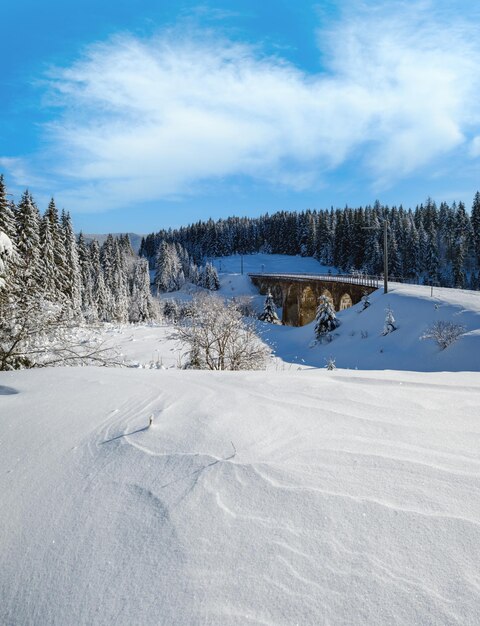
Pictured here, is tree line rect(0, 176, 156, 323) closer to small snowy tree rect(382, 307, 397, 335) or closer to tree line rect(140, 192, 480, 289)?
small snowy tree rect(382, 307, 397, 335)

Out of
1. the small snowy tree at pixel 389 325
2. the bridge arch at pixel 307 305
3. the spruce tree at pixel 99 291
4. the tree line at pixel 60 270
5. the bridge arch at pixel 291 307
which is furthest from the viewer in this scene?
the bridge arch at pixel 291 307

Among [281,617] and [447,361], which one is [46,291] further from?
[447,361]

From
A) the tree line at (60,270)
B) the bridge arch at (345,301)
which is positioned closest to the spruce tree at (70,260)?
the tree line at (60,270)

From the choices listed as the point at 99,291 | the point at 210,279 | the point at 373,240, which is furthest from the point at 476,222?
the point at 99,291

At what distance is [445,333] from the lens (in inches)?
640

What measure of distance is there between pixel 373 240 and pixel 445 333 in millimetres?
68468

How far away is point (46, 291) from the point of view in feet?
25.5

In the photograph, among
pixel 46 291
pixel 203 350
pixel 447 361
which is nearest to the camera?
pixel 46 291

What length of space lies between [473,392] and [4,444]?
4759 millimetres

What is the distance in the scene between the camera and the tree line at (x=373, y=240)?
7131cm

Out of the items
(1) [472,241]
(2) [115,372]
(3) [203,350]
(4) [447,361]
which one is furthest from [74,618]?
(1) [472,241]

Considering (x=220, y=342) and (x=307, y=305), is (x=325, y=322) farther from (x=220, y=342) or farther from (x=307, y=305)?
(x=307, y=305)

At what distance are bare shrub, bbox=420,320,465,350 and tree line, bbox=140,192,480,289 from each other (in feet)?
121

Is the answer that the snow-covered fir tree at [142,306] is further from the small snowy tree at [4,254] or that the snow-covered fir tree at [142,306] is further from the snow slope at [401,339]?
the small snowy tree at [4,254]
